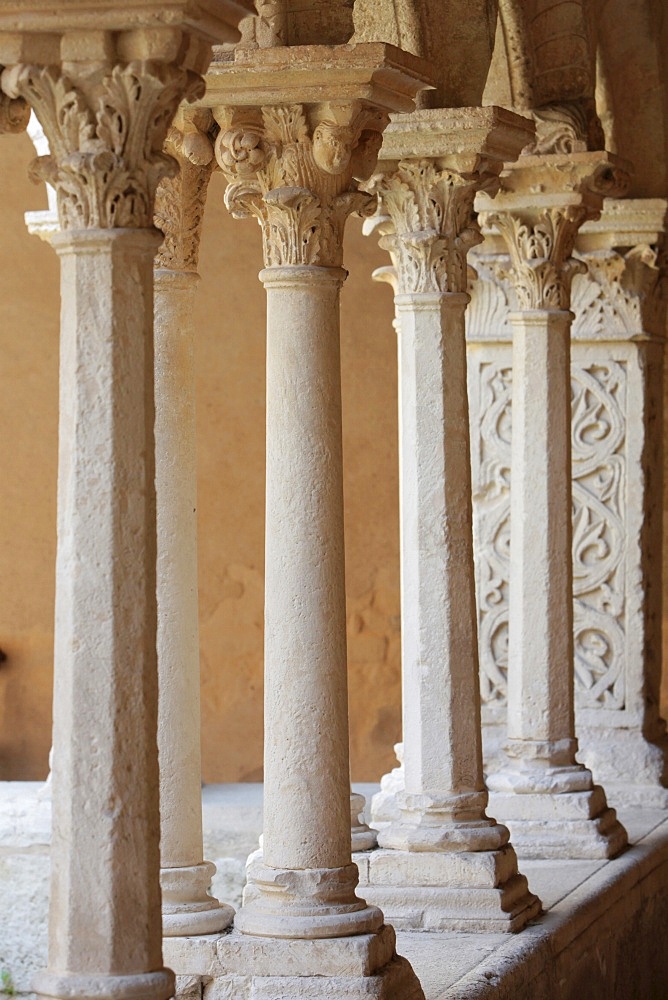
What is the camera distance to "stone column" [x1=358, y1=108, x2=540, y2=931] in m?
5.61

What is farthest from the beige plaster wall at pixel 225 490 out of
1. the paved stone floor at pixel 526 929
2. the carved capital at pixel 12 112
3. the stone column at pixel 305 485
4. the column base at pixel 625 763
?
the carved capital at pixel 12 112

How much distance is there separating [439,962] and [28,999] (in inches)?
115

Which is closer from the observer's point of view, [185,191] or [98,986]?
[98,986]

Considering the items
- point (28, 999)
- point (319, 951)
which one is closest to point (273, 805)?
point (319, 951)

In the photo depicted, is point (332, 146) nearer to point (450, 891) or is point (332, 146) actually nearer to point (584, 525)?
point (450, 891)

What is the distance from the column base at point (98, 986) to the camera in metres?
3.62

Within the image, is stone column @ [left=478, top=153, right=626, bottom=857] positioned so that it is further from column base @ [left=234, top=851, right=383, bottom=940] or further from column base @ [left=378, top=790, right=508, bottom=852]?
column base @ [left=234, top=851, right=383, bottom=940]

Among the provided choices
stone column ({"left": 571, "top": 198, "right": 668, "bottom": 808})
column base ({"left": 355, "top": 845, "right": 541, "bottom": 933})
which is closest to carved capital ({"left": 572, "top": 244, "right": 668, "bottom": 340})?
stone column ({"left": 571, "top": 198, "right": 668, "bottom": 808})

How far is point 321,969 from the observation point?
4.52 metres

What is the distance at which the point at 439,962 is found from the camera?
16.6 feet

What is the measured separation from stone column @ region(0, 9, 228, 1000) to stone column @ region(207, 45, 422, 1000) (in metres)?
0.95

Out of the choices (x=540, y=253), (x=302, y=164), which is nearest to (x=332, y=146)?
(x=302, y=164)

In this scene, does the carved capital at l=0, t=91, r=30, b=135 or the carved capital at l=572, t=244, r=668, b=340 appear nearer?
the carved capital at l=0, t=91, r=30, b=135

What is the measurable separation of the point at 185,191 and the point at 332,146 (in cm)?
50
